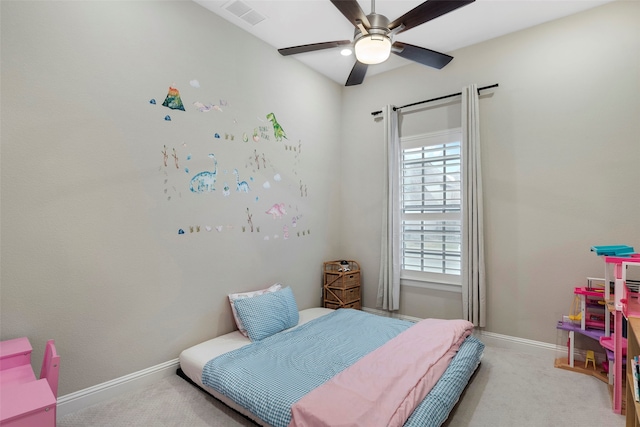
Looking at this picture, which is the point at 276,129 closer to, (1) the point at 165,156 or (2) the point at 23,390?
(1) the point at 165,156

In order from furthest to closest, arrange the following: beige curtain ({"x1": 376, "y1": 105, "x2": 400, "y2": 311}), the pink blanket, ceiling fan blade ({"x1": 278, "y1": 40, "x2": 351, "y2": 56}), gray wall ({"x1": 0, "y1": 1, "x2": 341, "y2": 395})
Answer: beige curtain ({"x1": 376, "y1": 105, "x2": 400, "y2": 311}), ceiling fan blade ({"x1": 278, "y1": 40, "x2": 351, "y2": 56}), gray wall ({"x1": 0, "y1": 1, "x2": 341, "y2": 395}), the pink blanket

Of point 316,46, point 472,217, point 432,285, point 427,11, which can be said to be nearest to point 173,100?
point 316,46

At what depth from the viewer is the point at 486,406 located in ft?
6.93

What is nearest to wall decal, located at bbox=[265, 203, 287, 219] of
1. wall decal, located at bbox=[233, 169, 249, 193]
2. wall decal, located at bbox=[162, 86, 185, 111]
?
wall decal, located at bbox=[233, 169, 249, 193]

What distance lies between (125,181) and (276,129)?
1.58 m

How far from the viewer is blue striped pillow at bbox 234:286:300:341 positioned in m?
2.69

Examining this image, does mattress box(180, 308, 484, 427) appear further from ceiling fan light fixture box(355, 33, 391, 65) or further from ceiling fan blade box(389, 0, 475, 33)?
ceiling fan blade box(389, 0, 475, 33)

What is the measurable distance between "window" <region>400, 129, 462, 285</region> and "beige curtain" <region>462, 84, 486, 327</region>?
149 mm

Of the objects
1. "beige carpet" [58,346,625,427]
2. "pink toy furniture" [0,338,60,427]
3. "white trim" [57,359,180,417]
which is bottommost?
"beige carpet" [58,346,625,427]

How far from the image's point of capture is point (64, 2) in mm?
1997

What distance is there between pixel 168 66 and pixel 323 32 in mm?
1458

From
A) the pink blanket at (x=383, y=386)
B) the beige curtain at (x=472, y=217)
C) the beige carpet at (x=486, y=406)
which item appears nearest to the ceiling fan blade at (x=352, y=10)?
the beige curtain at (x=472, y=217)

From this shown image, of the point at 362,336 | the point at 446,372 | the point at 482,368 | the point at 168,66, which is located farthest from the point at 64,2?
the point at 482,368

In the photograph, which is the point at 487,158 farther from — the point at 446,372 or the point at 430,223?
the point at 446,372
